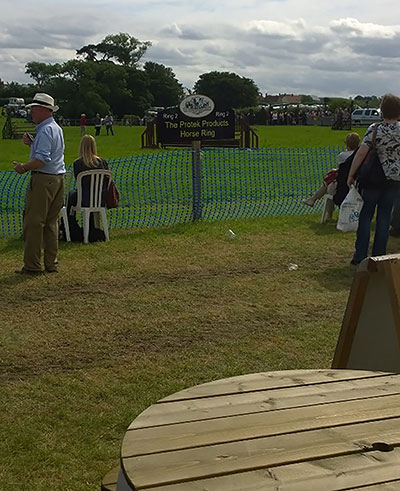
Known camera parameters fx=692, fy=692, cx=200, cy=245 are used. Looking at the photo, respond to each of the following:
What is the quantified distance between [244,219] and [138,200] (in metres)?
2.65

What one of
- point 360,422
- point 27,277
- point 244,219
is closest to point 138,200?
point 244,219

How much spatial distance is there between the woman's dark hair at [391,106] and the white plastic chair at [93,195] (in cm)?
341

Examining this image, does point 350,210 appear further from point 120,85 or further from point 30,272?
point 120,85

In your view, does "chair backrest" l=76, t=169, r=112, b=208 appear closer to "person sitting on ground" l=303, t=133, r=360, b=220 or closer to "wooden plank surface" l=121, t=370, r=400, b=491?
"person sitting on ground" l=303, t=133, r=360, b=220

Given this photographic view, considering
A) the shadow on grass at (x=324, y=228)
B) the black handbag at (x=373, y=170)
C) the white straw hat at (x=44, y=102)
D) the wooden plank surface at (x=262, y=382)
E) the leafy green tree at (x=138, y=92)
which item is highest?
the leafy green tree at (x=138, y=92)

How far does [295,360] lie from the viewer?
187 inches

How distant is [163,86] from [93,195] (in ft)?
265

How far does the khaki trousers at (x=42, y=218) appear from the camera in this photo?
6.75m

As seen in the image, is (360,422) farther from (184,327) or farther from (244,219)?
(244,219)

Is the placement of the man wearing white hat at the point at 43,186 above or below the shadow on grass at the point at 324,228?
above

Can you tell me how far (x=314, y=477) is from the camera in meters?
1.76

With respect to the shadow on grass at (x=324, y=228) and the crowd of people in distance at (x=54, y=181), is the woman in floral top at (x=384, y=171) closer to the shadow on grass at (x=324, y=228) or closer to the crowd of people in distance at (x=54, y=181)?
the crowd of people in distance at (x=54, y=181)

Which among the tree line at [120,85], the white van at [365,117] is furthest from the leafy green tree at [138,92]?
the white van at [365,117]

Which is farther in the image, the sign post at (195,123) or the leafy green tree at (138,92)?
the leafy green tree at (138,92)
